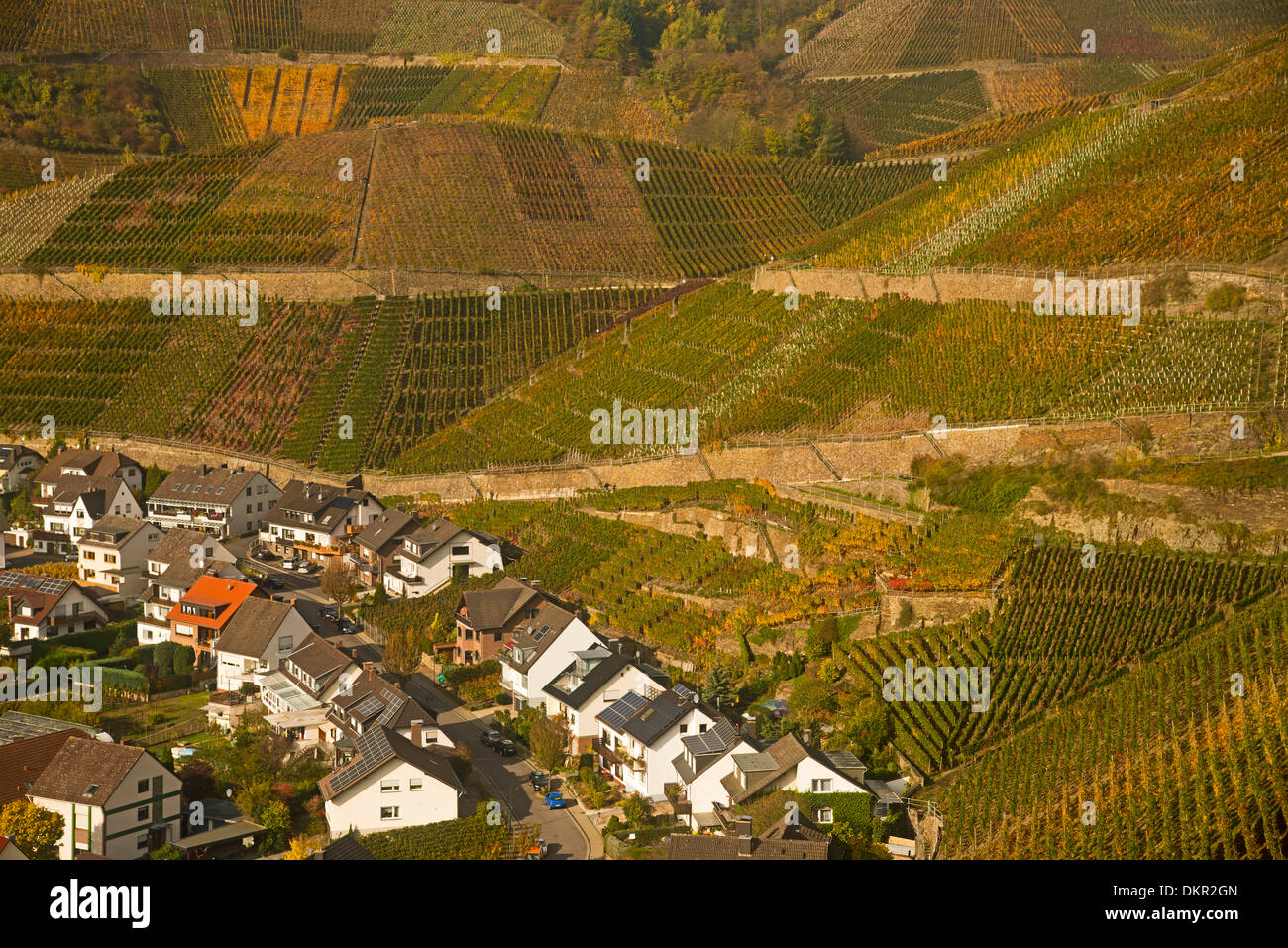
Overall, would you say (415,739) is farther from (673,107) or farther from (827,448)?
(673,107)

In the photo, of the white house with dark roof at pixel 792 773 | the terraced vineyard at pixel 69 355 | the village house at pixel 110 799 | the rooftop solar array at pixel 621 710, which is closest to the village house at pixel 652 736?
the rooftop solar array at pixel 621 710

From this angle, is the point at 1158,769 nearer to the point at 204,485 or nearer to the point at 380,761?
the point at 380,761

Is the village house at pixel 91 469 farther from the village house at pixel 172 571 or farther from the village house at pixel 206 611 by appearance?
the village house at pixel 206 611

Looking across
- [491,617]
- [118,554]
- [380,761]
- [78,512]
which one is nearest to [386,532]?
[118,554]

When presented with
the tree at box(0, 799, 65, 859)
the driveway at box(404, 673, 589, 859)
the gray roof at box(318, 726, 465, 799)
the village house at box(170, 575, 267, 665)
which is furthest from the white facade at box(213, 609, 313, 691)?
the tree at box(0, 799, 65, 859)

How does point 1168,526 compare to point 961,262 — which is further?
point 961,262
